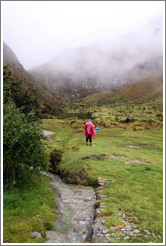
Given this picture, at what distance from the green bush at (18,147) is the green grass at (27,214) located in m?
1.50

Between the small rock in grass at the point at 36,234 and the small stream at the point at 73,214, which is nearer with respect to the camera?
the small rock in grass at the point at 36,234

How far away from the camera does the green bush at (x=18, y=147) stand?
13.3 meters

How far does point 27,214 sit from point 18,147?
4.87 metres

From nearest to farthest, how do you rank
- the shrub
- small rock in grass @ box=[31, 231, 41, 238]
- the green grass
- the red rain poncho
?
the green grass → small rock in grass @ box=[31, 231, 41, 238] → the shrub → the red rain poncho

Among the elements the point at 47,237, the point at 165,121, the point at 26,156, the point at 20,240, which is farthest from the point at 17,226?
the point at 165,121

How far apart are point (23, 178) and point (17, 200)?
3146mm

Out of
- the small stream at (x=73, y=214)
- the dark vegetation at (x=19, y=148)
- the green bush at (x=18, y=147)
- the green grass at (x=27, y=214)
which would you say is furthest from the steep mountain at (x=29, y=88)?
the green grass at (x=27, y=214)

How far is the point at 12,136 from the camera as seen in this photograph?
513 inches

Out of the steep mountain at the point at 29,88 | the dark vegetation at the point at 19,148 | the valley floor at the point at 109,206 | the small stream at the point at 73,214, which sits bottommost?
the small stream at the point at 73,214

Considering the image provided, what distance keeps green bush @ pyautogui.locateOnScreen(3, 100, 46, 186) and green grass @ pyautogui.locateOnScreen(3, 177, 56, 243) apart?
150 centimetres

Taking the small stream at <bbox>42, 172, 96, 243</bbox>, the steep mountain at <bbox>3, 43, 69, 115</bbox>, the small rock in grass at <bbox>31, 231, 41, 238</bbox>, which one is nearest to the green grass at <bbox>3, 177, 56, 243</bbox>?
the small rock in grass at <bbox>31, 231, 41, 238</bbox>

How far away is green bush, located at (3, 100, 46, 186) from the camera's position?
1332 centimetres

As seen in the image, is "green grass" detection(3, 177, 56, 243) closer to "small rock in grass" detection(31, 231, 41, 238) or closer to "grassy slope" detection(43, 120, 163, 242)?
"small rock in grass" detection(31, 231, 41, 238)

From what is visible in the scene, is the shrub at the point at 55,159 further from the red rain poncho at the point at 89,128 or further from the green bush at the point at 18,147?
the green bush at the point at 18,147
